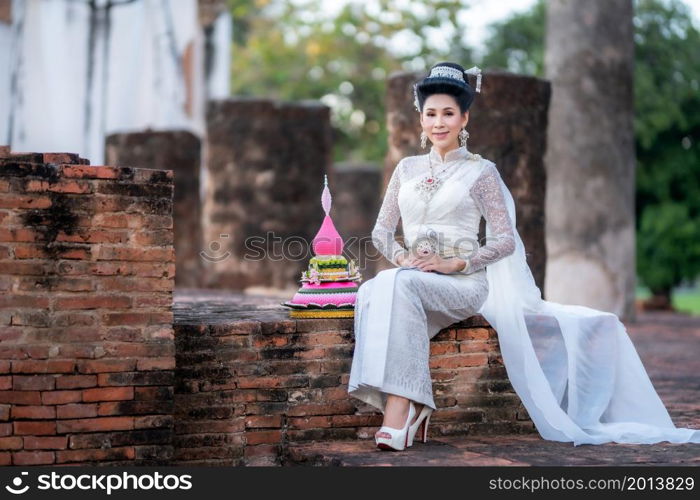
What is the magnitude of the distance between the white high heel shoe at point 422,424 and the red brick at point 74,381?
124 cm

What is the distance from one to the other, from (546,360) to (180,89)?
9969mm

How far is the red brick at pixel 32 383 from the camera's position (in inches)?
167

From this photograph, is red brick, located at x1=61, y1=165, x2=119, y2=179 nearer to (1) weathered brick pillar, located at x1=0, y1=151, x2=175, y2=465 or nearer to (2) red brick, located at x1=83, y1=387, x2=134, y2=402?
(1) weathered brick pillar, located at x1=0, y1=151, x2=175, y2=465

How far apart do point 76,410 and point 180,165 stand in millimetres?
6781

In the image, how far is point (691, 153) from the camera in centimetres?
1575

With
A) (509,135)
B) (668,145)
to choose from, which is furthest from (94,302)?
(668,145)

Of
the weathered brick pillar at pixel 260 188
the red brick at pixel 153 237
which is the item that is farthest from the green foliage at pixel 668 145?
the red brick at pixel 153 237

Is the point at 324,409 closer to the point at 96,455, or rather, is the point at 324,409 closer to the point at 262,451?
the point at 262,451

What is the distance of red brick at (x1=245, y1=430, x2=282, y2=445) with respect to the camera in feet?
15.8

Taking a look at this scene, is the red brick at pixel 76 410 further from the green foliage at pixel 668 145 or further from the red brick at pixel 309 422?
the green foliage at pixel 668 145

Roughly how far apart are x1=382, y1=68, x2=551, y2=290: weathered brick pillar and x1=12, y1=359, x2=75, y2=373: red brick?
137 inches

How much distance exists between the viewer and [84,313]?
170 inches

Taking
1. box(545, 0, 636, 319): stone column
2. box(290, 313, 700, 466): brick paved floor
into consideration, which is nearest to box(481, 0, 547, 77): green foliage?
box(545, 0, 636, 319): stone column

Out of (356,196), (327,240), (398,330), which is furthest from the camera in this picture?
(356,196)
